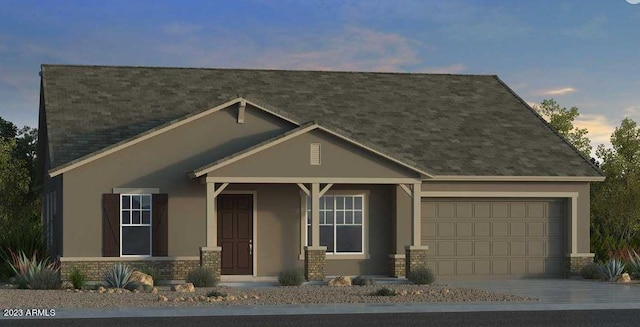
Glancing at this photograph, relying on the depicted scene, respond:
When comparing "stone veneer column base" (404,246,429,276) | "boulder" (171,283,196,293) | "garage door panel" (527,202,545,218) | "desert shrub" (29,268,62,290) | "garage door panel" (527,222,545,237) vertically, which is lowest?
"boulder" (171,283,196,293)

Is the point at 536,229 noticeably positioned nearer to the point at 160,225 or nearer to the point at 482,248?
the point at 482,248

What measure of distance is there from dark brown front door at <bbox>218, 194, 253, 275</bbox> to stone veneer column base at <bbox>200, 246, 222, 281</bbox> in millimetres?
2281

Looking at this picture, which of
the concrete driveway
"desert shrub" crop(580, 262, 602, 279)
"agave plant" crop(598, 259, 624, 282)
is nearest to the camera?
the concrete driveway

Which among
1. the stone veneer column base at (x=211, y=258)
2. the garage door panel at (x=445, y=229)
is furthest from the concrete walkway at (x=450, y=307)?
the stone veneer column base at (x=211, y=258)

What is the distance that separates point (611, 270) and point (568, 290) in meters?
3.68

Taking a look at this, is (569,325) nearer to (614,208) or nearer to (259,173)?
(259,173)

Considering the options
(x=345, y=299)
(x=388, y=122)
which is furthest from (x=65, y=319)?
(x=388, y=122)

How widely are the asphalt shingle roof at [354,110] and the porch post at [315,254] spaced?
2151 millimetres

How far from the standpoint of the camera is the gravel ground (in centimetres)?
2050

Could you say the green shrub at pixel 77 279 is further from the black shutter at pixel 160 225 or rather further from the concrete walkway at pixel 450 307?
the concrete walkway at pixel 450 307

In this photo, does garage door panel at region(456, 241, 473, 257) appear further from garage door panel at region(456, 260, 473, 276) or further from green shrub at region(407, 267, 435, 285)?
green shrub at region(407, 267, 435, 285)

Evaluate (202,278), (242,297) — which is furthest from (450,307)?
(202,278)

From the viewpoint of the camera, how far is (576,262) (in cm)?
2969

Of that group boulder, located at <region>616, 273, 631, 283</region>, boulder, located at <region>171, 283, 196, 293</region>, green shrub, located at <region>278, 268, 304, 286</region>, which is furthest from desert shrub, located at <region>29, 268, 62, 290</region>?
boulder, located at <region>616, 273, 631, 283</region>
